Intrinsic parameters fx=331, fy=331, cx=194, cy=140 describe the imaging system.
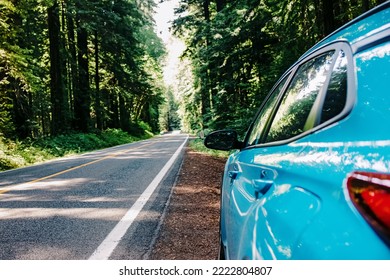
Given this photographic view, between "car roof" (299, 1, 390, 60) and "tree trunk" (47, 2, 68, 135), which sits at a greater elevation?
"tree trunk" (47, 2, 68, 135)

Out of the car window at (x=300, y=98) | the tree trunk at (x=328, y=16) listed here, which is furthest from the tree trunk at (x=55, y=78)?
the car window at (x=300, y=98)

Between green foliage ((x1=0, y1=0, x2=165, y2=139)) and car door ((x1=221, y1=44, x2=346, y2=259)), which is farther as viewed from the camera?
green foliage ((x1=0, y1=0, x2=165, y2=139))

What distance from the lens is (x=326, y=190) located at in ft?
3.61

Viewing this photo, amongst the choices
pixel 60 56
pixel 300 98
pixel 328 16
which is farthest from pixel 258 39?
pixel 60 56

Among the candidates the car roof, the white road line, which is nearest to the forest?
the white road line

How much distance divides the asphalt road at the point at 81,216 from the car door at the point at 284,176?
207 cm

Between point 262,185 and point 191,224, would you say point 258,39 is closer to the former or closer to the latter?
point 191,224

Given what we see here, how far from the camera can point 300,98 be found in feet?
6.32

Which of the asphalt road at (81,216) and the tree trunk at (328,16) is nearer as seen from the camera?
the asphalt road at (81,216)

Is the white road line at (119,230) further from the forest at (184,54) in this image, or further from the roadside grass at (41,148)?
the roadside grass at (41,148)

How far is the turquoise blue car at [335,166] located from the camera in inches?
37.4

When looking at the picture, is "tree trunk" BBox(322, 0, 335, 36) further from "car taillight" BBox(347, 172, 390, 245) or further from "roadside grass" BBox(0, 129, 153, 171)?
"roadside grass" BBox(0, 129, 153, 171)

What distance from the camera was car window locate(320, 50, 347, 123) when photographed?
51.4 inches
